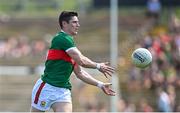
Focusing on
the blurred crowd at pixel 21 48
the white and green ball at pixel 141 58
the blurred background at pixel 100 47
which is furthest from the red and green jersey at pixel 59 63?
the blurred crowd at pixel 21 48

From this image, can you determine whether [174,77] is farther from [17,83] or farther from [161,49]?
[17,83]

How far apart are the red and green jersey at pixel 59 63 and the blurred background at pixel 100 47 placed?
967 centimetres

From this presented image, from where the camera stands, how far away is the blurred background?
22359 millimetres

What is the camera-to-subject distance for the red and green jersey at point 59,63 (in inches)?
443

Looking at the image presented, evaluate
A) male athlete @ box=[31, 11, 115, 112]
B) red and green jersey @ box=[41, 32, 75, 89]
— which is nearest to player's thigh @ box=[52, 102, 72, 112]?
male athlete @ box=[31, 11, 115, 112]

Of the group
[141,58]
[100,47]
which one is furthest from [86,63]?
[100,47]

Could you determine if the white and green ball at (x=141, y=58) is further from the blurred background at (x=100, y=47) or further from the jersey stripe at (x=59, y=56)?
the blurred background at (x=100, y=47)

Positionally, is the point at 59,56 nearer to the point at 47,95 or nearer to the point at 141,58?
the point at 47,95

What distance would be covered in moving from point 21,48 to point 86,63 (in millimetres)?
15902

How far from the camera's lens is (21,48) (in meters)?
26.7

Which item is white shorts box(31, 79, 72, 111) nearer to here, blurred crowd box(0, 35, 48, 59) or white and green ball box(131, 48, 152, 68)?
white and green ball box(131, 48, 152, 68)

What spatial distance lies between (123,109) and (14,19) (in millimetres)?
9659

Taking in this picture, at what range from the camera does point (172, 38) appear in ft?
78.1

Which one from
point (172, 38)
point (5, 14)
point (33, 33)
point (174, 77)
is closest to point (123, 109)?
point (174, 77)
